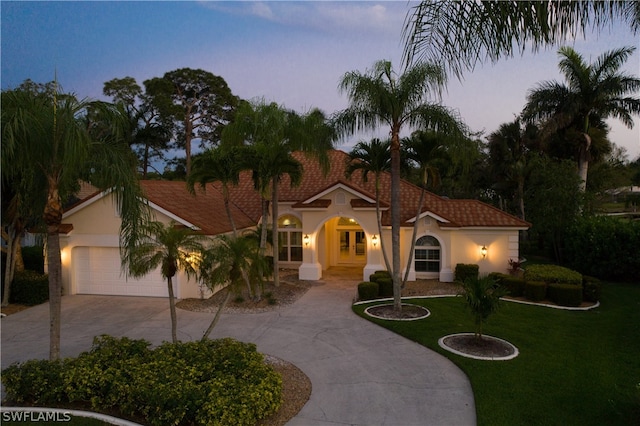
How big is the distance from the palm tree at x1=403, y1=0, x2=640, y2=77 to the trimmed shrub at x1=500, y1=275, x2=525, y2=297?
39.3 feet

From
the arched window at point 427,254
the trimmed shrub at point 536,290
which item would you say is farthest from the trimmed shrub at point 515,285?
the arched window at point 427,254

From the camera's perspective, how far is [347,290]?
1750 cm

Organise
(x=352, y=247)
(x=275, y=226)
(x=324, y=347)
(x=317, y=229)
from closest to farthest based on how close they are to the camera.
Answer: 1. (x=324, y=347)
2. (x=275, y=226)
3. (x=317, y=229)
4. (x=352, y=247)

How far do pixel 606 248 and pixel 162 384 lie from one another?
19.2 meters

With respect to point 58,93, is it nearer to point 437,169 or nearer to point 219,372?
point 219,372

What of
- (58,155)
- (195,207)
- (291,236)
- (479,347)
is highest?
(58,155)

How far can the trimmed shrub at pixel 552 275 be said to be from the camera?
15102 mm

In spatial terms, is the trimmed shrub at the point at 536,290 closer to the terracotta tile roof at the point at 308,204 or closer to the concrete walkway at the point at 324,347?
the terracotta tile roof at the point at 308,204

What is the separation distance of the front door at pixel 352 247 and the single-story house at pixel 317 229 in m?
0.06

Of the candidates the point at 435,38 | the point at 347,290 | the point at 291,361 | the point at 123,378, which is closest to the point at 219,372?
the point at 123,378

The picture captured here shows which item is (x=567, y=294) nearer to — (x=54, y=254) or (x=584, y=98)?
(x=584, y=98)

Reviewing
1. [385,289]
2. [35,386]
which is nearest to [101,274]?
[35,386]

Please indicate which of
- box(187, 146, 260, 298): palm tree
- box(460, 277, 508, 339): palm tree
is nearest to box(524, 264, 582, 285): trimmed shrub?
box(460, 277, 508, 339): palm tree

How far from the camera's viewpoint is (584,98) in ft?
75.0
